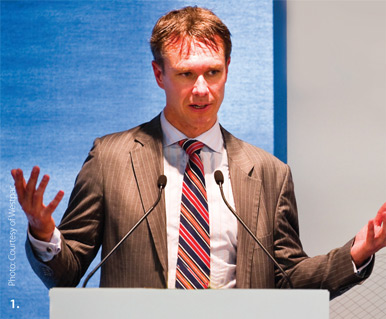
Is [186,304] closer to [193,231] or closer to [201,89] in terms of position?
[193,231]

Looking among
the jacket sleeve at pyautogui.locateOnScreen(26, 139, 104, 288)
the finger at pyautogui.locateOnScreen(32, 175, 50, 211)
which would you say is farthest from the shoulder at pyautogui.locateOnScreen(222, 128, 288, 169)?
the finger at pyautogui.locateOnScreen(32, 175, 50, 211)

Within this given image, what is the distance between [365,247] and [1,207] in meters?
1.75

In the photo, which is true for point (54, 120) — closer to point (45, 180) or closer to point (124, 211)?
point (124, 211)

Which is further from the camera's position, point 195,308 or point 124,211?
point 124,211

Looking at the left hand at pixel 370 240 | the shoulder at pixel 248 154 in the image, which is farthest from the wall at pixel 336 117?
the left hand at pixel 370 240

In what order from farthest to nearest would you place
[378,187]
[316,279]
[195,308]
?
[378,187]
[316,279]
[195,308]

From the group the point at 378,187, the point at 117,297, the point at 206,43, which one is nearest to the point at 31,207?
the point at 117,297

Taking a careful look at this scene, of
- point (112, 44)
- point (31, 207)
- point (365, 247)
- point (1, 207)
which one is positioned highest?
point (112, 44)

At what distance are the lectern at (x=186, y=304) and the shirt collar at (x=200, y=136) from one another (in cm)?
88

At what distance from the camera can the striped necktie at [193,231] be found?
2.03 metres

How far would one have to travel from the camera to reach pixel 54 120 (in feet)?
9.88

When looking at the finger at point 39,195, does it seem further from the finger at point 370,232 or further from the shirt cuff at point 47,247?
the finger at point 370,232

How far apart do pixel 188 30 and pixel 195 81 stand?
7.2 inches

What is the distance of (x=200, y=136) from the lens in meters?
2.25
